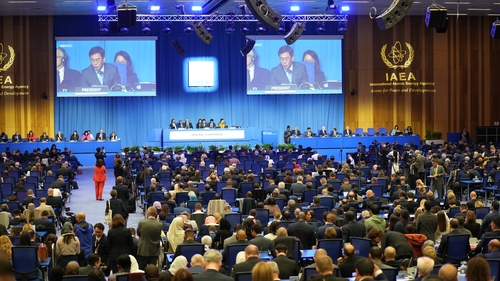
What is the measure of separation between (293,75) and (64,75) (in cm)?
1050

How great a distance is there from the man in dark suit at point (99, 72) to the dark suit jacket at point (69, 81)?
1.04 ft

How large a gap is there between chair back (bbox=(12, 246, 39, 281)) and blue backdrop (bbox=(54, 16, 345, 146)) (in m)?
25.4

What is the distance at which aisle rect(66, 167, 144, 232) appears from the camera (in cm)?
1764

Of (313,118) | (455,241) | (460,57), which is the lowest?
A: (455,241)

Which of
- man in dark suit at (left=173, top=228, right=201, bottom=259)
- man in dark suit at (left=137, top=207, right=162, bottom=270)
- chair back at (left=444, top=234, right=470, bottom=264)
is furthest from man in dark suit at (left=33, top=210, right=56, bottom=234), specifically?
chair back at (left=444, top=234, right=470, bottom=264)

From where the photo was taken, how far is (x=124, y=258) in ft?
27.0

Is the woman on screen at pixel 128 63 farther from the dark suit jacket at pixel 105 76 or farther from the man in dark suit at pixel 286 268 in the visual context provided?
the man in dark suit at pixel 286 268

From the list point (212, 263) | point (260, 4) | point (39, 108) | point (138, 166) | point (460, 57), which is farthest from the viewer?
point (460, 57)

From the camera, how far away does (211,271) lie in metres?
6.95

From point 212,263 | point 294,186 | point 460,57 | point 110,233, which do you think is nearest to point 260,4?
point 294,186

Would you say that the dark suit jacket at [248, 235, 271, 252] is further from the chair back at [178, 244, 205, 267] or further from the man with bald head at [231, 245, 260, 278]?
the man with bald head at [231, 245, 260, 278]

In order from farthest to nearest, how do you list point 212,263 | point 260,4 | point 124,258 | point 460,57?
1. point 460,57
2. point 260,4
3. point 124,258
4. point 212,263

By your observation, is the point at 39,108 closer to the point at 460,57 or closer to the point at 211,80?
the point at 211,80

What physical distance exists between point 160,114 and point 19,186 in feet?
60.9
